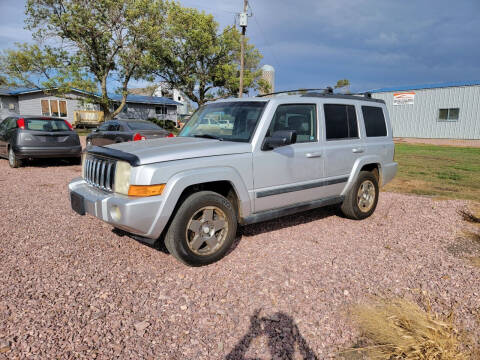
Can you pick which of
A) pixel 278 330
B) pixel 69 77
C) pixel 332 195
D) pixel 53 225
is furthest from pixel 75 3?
pixel 278 330

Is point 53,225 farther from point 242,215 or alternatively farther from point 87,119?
point 87,119

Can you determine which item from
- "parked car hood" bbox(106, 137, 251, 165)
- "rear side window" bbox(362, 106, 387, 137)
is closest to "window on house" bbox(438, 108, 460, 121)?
"rear side window" bbox(362, 106, 387, 137)

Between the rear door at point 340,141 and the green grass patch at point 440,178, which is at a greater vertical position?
the rear door at point 340,141

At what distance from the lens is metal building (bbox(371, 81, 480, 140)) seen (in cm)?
2311

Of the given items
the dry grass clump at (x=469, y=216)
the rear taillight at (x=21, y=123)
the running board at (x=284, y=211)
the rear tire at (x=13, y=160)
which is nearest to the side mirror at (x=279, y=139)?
the running board at (x=284, y=211)

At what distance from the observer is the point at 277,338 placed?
→ 250 cm

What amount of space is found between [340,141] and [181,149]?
2.43 meters

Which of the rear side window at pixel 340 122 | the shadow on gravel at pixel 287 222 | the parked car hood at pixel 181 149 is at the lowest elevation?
the shadow on gravel at pixel 287 222

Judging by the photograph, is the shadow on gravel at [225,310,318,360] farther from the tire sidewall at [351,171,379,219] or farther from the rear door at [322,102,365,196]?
the tire sidewall at [351,171,379,219]

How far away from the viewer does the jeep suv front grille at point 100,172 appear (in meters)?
3.45

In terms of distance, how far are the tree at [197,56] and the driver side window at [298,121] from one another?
2557 centimetres

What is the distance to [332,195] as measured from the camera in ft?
15.8

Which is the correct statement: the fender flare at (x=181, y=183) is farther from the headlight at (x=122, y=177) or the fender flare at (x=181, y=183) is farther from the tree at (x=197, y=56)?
the tree at (x=197, y=56)

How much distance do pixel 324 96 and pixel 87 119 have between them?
3282 cm
